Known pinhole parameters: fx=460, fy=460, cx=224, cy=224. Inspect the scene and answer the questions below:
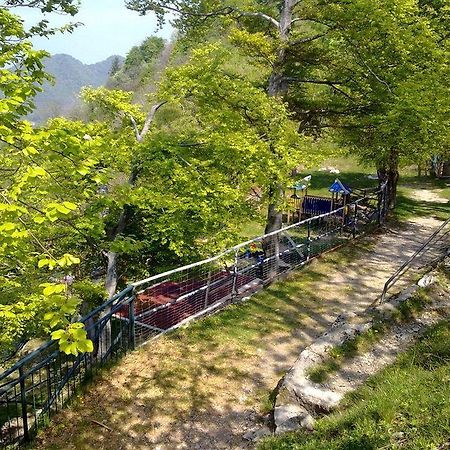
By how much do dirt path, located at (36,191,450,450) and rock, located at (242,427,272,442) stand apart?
0.32 ft

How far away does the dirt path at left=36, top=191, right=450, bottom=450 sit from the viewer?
598 centimetres

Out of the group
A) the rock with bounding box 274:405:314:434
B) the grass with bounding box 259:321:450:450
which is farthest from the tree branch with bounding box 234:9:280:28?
the rock with bounding box 274:405:314:434

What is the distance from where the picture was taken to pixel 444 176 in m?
30.0

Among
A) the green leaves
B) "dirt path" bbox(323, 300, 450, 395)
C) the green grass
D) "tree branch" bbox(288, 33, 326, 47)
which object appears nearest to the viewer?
the green leaves

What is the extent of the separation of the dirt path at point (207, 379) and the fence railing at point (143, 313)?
0.33 meters

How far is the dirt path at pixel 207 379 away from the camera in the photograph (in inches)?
236

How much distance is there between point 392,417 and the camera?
4590mm

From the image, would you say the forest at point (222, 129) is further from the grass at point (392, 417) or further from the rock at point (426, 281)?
the grass at point (392, 417)

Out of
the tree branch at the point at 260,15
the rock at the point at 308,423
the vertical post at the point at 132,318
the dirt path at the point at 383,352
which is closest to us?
the rock at the point at 308,423

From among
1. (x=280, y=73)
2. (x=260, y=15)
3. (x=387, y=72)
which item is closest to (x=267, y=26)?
(x=260, y=15)

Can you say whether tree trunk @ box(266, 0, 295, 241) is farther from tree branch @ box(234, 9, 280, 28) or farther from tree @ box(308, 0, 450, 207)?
tree @ box(308, 0, 450, 207)

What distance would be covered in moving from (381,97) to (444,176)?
20899mm

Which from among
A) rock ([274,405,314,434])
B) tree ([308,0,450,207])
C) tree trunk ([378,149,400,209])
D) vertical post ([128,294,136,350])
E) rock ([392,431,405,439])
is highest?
tree ([308,0,450,207])

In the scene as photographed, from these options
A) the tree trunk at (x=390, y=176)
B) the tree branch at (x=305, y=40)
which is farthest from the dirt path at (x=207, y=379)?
the tree trunk at (x=390, y=176)
